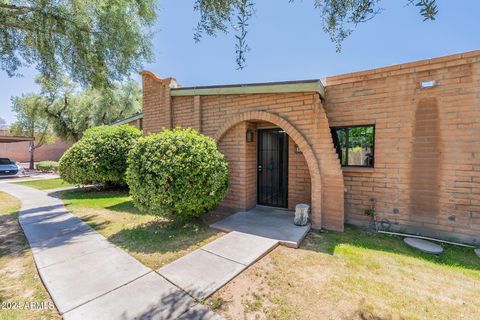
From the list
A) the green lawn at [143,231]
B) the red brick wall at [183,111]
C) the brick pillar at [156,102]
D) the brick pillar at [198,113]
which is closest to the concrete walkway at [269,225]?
the green lawn at [143,231]

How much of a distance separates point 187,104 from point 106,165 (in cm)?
506

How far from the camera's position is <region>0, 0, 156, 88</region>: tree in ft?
21.3

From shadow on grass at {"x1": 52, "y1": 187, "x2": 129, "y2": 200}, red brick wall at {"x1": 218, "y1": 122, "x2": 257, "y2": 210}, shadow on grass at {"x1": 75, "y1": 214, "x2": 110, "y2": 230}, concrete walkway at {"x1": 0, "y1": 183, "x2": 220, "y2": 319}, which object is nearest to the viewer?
concrete walkway at {"x1": 0, "y1": 183, "x2": 220, "y2": 319}

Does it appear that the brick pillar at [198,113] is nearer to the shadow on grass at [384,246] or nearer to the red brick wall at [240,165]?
the red brick wall at [240,165]

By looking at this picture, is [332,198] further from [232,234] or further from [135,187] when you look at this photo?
[135,187]

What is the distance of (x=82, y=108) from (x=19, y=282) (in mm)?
23187

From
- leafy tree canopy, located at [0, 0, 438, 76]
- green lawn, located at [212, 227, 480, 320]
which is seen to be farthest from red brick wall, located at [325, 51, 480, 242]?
leafy tree canopy, located at [0, 0, 438, 76]

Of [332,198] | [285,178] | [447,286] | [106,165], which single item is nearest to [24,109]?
[106,165]

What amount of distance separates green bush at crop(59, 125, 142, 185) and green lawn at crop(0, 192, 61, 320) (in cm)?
425

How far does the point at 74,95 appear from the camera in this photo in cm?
2233

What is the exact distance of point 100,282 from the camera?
3283 mm

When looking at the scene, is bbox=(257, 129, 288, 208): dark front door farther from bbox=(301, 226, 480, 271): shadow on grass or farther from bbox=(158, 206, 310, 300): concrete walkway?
bbox=(301, 226, 480, 271): shadow on grass

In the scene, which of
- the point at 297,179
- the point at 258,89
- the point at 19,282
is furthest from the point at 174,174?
the point at 297,179

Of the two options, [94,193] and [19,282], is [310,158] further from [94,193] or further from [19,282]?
[94,193]
